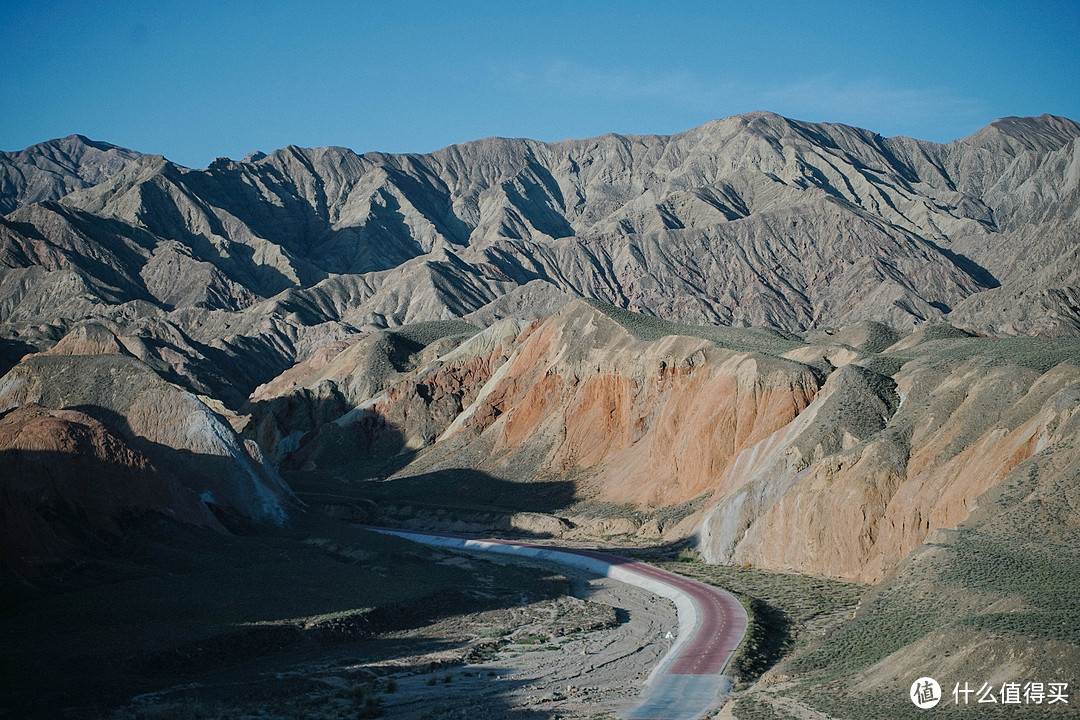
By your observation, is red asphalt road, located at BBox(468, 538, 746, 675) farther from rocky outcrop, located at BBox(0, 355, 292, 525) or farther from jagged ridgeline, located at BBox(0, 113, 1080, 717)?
rocky outcrop, located at BBox(0, 355, 292, 525)

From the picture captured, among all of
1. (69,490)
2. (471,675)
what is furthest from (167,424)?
(471,675)

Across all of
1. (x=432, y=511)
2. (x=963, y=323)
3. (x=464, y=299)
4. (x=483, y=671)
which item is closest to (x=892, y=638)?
(x=483, y=671)

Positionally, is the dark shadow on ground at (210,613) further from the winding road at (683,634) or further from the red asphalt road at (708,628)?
the red asphalt road at (708,628)

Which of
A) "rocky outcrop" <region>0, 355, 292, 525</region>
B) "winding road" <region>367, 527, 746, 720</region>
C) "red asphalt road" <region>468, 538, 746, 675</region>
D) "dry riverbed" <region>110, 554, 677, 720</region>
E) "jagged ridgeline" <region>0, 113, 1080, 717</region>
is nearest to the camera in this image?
"winding road" <region>367, 527, 746, 720</region>

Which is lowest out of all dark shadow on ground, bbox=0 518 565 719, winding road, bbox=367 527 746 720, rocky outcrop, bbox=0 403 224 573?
winding road, bbox=367 527 746 720

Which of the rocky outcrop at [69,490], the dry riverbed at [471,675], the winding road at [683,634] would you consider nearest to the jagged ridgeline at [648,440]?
the rocky outcrop at [69,490]

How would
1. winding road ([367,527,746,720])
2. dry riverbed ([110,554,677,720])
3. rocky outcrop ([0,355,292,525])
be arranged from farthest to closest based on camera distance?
rocky outcrop ([0,355,292,525])
dry riverbed ([110,554,677,720])
winding road ([367,527,746,720])

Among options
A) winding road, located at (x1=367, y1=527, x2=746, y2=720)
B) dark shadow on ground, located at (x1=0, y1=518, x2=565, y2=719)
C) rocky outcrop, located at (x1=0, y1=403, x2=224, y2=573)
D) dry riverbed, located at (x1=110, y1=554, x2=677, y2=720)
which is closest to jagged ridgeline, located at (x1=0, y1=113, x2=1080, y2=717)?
rocky outcrop, located at (x1=0, y1=403, x2=224, y2=573)

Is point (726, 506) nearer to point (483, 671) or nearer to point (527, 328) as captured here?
point (483, 671)
